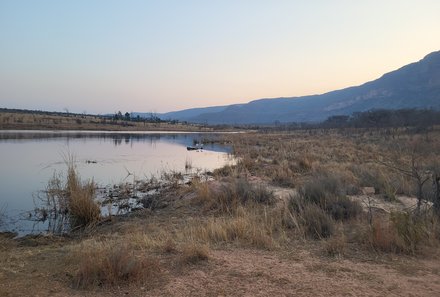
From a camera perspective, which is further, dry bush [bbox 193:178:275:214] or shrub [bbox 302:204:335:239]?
dry bush [bbox 193:178:275:214]

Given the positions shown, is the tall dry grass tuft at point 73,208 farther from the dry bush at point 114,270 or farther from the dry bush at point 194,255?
the dry bush at point 114,270

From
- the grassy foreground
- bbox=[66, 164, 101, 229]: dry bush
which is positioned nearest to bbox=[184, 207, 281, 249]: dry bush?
the grassy foreground

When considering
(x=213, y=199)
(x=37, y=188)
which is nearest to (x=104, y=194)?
(x=37, y=188)

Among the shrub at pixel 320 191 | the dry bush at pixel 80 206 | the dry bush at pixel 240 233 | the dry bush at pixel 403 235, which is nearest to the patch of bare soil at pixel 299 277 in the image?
the dry bush at pixel 403 235

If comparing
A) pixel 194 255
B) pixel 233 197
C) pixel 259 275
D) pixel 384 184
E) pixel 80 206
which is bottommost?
pixel 384 184

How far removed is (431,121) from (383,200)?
5403cm

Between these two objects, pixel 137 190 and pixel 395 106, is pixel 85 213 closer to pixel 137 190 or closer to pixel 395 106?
pixel 137 190

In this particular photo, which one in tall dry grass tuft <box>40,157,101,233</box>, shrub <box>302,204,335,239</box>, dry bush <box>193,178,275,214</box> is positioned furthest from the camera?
dry bush <box>193,178,275,214</box>

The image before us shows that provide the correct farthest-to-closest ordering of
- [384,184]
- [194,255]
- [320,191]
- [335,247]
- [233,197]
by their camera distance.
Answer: [384,184]
[233,197]
[320,191]
[335,247]
[194,255]

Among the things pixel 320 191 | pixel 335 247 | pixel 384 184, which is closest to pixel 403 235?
pixel 335 247

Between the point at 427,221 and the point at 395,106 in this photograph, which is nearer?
the point at 427,221

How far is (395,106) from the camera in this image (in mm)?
169375

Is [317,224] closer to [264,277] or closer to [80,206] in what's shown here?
[264,277]

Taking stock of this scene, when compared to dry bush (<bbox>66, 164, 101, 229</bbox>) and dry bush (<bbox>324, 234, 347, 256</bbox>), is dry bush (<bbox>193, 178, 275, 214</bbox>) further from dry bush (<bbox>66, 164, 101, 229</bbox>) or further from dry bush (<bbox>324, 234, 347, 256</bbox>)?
dry bush (<bbox>324, 234, 347, 256</bbox>)
